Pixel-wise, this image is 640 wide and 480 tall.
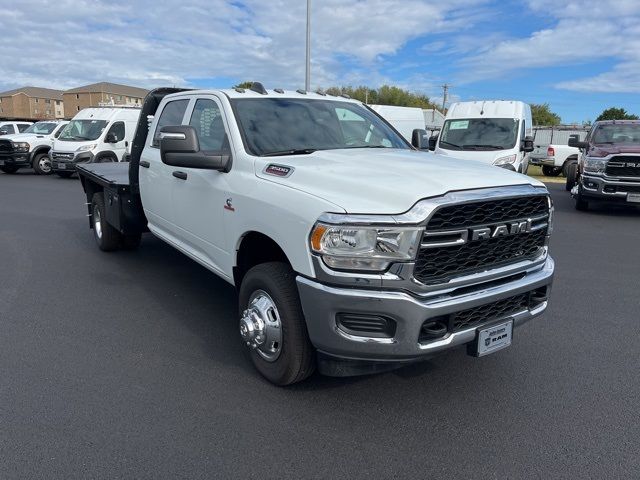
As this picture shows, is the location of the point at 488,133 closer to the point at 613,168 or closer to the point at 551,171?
the point at 613,168

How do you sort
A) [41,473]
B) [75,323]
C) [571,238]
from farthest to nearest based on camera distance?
[571,238] < [75,323] < [41,473]

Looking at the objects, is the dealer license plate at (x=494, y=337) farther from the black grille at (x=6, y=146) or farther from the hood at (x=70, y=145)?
the black grille at (x=6, y=146)

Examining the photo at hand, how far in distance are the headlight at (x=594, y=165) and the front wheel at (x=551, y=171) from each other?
38.5 ft

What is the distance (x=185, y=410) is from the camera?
3.21 metres

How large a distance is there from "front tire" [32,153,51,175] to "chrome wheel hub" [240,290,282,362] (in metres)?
19.0

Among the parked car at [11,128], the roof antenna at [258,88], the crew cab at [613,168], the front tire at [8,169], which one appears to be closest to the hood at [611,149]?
the crew cab at [613,168]

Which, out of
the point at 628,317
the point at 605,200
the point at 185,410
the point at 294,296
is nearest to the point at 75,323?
the point at 185,410

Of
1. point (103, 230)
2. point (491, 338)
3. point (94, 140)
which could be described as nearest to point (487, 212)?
point (491, 338)

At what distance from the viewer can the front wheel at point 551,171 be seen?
2192cm

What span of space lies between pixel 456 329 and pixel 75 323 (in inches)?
132

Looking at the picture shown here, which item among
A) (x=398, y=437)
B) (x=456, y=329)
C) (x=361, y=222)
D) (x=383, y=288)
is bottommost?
(x=398, y=437)

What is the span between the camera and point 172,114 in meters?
5.11

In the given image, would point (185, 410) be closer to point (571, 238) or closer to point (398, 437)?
point (398, 437)

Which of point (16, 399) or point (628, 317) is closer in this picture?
point (16, 399)
